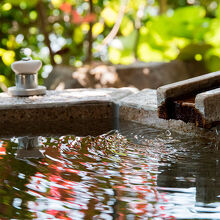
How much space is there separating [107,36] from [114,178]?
448cm

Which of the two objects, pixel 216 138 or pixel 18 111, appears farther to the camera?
pixel 18 111

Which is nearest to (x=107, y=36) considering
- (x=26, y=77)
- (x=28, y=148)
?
(x=26, y=77)

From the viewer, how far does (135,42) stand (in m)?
6.91

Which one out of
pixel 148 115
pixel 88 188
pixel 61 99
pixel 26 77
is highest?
pixel 26 77

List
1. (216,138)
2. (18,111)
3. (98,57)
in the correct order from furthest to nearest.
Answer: (98,57) → (18,111) → (216,138)

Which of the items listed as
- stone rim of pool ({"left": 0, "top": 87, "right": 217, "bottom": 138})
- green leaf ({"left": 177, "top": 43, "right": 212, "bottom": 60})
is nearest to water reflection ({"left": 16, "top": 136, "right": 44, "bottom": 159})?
stone rim of pool ({"left": 0, "top": 87, "right": 217, "bottom": 138})

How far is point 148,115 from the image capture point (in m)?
2.86

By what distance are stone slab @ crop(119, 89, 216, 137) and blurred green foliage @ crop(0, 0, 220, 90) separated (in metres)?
3.23

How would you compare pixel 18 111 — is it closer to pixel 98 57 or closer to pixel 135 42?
pixel 135 42

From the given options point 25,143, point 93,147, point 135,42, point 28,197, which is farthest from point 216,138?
point 135,42

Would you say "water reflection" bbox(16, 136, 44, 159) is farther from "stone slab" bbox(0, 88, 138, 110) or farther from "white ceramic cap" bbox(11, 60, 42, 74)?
"white ceramic cap" bbox(11, 60, 42, 74)

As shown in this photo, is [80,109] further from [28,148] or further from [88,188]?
[88,188]

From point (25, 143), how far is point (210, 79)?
1096mm

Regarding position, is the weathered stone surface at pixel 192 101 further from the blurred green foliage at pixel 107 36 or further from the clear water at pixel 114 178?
the blurred green foliage at pixel 107 36
